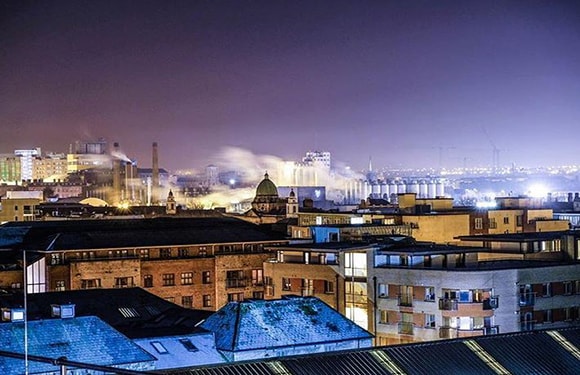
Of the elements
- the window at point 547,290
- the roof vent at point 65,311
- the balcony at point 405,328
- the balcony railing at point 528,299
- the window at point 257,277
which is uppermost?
the roof vent at point 65,311

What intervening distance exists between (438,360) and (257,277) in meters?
43.5

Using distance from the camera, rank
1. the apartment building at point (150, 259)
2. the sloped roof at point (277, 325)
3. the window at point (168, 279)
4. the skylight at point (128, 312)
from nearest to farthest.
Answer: the sloped roof at point (277, 325), the skylight at point (128, 312), the apartment building at point (150, 259), the window at point (168, 279)

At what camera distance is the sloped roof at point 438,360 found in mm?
39375

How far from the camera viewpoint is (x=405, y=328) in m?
61.9

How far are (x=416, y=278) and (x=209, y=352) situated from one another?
1736 cm

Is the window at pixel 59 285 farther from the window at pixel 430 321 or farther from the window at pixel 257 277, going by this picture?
the window at pixel 430 321

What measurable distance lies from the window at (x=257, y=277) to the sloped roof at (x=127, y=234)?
2557 mm

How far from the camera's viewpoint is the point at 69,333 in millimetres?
43562


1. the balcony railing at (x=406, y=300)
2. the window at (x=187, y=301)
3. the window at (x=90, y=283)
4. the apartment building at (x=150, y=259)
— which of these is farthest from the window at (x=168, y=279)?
the balcony railing at (x=406, y=300)

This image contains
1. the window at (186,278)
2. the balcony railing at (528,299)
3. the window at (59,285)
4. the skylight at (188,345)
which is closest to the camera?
the skylight at (188,345)

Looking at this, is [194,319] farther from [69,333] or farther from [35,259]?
[35,259]

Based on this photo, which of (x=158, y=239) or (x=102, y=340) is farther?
(x=158, y=239)

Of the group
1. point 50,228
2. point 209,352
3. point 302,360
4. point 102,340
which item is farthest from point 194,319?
point 50,228

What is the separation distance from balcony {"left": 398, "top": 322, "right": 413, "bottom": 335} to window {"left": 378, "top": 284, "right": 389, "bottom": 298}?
5.92 feet
